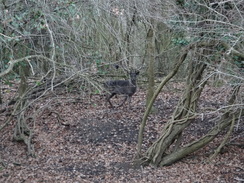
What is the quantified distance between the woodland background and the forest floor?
2 cm

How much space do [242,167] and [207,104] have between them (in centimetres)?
377

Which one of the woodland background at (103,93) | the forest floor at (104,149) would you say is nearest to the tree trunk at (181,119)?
the woodland background at (103,93)

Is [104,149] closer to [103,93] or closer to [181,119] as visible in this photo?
[103,93]

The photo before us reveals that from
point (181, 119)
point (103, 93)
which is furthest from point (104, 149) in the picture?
point (181, 119)

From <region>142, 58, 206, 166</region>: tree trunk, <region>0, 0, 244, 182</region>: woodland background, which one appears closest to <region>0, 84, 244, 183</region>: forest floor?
<region>0, 0, 244, 182</region>: woodland background

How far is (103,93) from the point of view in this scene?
8.65m

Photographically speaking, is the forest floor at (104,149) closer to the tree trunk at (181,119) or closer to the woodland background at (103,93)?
the woodland background at (103,93)

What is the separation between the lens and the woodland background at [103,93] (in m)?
6.39

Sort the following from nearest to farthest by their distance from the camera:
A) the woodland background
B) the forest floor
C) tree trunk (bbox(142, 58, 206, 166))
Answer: the woodland background
the forest floor
tree trunk (bbox(142, 58, 206, 166))

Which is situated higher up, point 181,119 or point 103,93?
point 103,93

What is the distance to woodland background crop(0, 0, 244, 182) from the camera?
21.0ft

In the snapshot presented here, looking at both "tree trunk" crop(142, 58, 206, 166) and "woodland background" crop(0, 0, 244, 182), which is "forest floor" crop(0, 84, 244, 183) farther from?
"tree trunk" crop(142, 58, 206, 166)

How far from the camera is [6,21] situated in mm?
5699

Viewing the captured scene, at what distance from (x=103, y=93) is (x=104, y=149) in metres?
1.54
